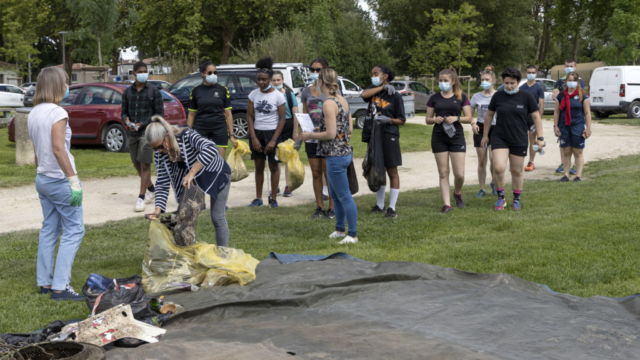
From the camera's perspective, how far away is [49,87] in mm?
5234

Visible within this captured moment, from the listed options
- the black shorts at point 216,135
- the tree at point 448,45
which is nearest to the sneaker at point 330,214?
the black shorts at point 216,135

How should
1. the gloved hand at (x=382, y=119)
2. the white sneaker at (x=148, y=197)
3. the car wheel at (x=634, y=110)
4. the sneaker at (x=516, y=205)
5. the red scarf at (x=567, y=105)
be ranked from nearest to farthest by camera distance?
the gloved hand at (x=382, y=119)
the sneaker at (x=516, y=205)
the white sneaker at (x=148, y=197)
the red scarf at (x=567, y=105)
the car wheel at (x=634, y=110)

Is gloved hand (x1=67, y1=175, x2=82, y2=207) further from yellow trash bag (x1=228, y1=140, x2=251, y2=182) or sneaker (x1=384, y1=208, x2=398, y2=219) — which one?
sneaker (x1=384, y1=208, x2=398, y2=219)

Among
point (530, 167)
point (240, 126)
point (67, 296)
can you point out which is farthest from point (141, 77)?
point (240, 126)

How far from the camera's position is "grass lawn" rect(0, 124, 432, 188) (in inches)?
487

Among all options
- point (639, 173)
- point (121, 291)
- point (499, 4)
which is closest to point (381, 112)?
point (121, 291)

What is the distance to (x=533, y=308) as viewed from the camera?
4.57 meters

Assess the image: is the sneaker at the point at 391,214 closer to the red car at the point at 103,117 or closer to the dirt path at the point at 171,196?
the dirt path at the point at 171,196

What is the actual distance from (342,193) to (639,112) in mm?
22543

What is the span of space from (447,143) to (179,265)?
4.43m

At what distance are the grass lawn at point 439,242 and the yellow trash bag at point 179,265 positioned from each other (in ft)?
2.00

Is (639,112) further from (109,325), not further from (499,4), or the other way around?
(109,325)

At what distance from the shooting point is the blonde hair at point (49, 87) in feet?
17.1

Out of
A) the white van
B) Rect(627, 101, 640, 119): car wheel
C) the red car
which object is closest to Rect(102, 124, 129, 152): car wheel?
the red car
